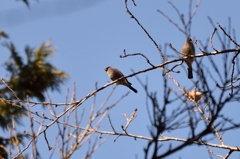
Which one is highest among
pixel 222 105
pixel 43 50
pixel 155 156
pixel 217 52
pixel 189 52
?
pixel 43 50

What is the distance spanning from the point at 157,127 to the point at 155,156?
120 millimetres

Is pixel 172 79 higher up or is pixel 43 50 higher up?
pixel 43 50

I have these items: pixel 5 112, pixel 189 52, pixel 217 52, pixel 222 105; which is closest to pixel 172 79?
pixel 189 52

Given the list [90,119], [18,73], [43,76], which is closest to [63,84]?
[43,76]

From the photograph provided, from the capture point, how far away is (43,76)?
7359 mm

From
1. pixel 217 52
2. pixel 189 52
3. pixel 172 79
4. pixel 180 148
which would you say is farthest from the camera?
pixel 189 52

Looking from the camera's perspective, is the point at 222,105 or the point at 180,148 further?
the point at 222,105

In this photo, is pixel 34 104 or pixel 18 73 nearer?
pixel 34 104

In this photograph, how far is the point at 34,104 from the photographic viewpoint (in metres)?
3.27

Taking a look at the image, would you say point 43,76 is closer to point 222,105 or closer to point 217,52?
point 217,52

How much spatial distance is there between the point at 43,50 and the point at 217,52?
5097mm

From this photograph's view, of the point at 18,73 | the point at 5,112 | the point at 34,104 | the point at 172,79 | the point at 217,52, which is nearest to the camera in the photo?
the point at 217,52

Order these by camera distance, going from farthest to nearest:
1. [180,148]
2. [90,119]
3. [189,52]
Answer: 1. [189,52]
2. [90,119]
3. [180,148]

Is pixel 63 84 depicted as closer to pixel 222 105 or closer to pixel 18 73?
pixel 18 73
